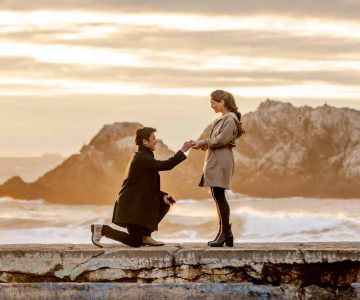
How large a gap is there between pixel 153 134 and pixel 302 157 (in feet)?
353

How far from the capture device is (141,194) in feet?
33.8

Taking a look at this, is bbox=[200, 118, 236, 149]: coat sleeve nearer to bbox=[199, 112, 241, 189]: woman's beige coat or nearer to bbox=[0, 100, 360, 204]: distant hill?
bbox=[199, 112, 241, 189]: woman's beige coat

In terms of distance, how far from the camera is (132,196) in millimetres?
10336

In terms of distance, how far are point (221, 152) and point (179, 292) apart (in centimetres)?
152

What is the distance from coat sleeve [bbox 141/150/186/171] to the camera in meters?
10.2

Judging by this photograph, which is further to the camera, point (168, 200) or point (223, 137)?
point (168, 200)

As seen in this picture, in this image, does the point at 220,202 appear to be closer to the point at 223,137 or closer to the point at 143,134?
the point at 223,137

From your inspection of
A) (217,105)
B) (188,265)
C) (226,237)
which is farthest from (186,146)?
(188,265)

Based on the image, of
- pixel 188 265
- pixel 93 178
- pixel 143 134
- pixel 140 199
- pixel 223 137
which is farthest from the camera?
pixel 93 178

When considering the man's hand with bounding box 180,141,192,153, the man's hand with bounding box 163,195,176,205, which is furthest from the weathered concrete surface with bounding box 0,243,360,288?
the man's hand with bounding box 180,141,192,153

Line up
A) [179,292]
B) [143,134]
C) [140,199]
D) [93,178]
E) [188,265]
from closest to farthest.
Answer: [179,292], [188,265], [140,199], [143,134], [93,178]

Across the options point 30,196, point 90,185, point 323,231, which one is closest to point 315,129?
point 90,185

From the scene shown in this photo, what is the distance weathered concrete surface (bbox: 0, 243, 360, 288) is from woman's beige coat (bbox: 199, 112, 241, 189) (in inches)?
28.0

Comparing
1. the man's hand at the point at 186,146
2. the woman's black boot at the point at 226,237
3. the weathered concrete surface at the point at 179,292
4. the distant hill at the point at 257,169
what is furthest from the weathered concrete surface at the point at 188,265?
the distant hill at the point at 257,169
